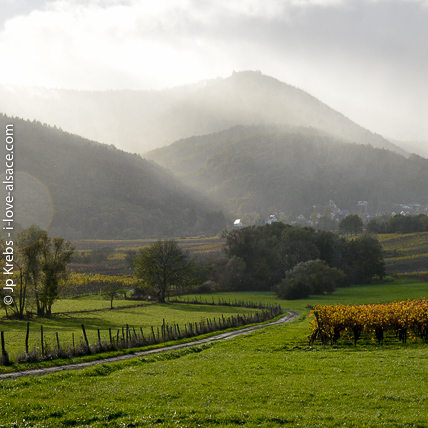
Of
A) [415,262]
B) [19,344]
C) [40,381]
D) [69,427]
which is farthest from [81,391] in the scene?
[415,262]

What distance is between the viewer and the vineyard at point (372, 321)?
120ft

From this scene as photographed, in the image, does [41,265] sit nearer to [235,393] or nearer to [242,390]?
[242,390]

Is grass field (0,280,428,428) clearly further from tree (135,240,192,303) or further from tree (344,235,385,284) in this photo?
tree (344,235,385,284)

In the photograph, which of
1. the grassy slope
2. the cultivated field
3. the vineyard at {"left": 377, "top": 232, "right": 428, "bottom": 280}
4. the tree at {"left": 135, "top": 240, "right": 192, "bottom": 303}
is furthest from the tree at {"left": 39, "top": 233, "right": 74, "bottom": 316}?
the vineyard at {"left": 377, "top": 232, "right": 428, "bottom": 280}

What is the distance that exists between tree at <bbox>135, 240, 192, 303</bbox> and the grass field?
7108cm

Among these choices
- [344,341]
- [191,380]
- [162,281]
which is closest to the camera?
[191,380]

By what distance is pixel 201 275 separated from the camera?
12612cm

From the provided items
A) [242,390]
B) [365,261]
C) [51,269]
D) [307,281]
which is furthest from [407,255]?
[242,390]

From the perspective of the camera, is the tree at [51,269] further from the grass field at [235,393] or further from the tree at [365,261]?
the tree at [365,261]

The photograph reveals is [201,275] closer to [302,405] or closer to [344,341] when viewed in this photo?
[344,341]

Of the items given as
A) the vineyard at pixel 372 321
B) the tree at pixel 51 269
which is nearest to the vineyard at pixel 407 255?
the vineyard at pixel 372 321

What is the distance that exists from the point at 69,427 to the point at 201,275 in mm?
111375

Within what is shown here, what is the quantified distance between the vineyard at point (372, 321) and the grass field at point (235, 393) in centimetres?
575

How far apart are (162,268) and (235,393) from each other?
280 feet
